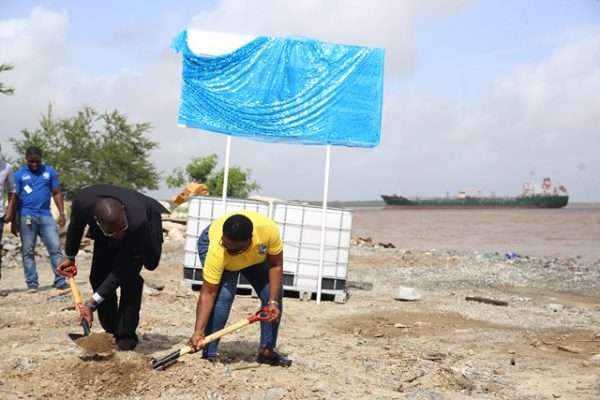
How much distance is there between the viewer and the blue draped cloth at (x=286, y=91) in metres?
8.59

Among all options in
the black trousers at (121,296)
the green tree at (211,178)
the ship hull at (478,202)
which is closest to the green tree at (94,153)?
the green tree at (211,178)

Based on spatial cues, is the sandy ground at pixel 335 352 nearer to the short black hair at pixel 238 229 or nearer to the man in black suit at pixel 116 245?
the man in black suit at pixel 116 245

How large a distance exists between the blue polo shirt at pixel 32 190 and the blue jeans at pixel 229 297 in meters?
3.70

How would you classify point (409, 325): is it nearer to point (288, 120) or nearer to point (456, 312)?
point (456, 312)

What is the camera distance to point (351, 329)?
728cm

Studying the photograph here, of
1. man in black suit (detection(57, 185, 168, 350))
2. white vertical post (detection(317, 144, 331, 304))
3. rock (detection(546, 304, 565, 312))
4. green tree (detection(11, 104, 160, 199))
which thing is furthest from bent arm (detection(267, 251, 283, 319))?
green tree (detection(11, 104, 160, 199))

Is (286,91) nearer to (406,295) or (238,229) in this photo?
(406,295)

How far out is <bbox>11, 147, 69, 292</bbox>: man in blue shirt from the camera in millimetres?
7879

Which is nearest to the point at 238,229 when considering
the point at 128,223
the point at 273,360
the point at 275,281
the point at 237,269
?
the point at 237,269

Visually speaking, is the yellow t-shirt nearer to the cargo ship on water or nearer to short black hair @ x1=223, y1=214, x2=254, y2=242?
short black hair @ x1=223, y1=214, x2=254, y2=242

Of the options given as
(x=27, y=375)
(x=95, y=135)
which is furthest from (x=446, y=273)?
(x=95, y=135)

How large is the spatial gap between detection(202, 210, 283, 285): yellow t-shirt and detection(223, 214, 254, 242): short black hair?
0.21 metres

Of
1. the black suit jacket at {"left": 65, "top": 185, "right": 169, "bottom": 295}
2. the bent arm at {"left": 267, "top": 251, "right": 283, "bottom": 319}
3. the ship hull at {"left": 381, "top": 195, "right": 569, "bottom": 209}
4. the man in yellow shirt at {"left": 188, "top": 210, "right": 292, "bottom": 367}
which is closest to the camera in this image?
the man in yellow shirt at {"left": 188, "top": 210, "right": 292, "bottom": 367}

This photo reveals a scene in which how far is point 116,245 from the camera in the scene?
4793 mm
